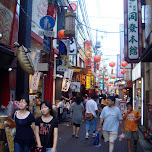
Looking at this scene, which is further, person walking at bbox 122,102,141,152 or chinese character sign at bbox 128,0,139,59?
chinese character sign at bbox 128,0,139,59

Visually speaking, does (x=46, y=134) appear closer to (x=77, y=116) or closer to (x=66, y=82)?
(x=77, y=116)

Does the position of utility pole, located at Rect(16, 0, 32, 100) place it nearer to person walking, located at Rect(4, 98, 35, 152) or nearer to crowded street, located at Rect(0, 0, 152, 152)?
crowded street, located at Rect(0, 0, 152, 152)

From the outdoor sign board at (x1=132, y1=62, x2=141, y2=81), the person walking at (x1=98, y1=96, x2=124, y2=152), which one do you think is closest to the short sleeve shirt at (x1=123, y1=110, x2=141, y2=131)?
the person walking at (x1=98, y1=96, x2=124, y2=152)

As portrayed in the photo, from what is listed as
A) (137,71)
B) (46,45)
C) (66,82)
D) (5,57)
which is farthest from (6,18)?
(137,71)

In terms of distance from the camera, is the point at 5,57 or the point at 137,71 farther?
the point at 137,71

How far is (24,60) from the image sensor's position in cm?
770

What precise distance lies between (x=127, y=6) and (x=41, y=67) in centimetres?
670

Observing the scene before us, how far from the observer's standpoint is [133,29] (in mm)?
13047

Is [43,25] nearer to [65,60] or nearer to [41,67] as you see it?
[41,67]

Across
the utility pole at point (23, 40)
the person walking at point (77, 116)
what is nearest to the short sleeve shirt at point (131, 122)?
the person walking at point (77, 116)

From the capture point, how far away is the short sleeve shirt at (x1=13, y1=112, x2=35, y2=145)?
457 centimetres

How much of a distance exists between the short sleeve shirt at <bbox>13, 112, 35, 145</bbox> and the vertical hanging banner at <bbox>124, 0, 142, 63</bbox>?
9875 millimetres

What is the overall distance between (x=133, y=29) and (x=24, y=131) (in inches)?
408

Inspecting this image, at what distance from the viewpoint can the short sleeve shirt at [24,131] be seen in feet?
15.0
